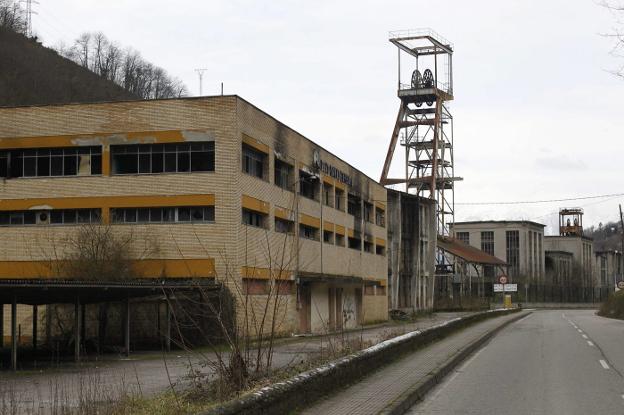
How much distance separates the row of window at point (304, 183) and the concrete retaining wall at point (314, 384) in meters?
18.8

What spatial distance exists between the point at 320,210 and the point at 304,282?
18.1ft

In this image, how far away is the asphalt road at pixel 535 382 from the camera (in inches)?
494

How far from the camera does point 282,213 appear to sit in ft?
133

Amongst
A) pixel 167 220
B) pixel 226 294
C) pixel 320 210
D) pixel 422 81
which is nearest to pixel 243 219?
pixel 167 220

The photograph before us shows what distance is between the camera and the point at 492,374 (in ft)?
58.3

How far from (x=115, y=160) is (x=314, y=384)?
2736 centimetres

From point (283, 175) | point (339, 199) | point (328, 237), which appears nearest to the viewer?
point (283, 175)

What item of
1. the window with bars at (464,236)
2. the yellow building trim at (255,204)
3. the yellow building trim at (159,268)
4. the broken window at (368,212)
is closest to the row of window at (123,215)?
the yellow building trim at (255,204)

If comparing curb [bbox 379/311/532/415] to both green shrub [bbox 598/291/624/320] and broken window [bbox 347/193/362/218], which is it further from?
green shrub [bbox 598/291/624/320]

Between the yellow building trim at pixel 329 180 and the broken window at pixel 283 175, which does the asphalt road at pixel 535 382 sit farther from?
the yellow building trim at pixel 329 180

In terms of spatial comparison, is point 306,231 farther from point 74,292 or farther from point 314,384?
point 314,384

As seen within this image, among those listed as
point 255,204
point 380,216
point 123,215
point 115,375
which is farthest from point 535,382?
point 380,216

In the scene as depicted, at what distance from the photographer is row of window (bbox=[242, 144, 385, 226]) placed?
37.9m

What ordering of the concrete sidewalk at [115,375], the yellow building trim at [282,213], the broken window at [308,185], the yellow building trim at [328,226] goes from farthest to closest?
1. the yellow building trim at [328,226]
2. the broken window at [308,185]
3. the yellow building trim at [282,213]
4. the concrete sidewalk at [115,375]
